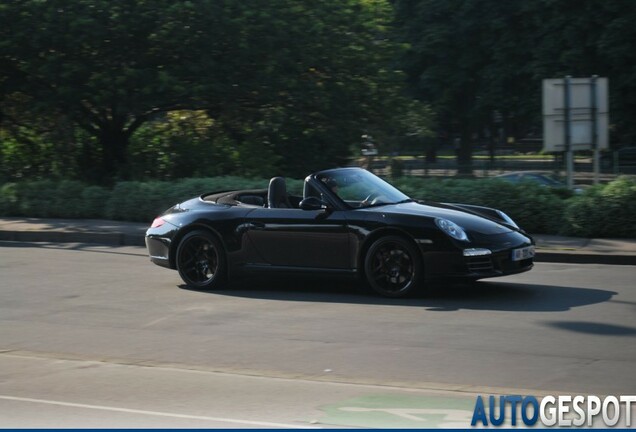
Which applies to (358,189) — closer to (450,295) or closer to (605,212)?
(450,295)

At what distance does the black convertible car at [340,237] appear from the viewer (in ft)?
34.7

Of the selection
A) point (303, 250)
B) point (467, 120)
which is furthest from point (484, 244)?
point (467, 120)

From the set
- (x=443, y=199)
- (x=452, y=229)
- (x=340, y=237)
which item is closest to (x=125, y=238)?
(x=443, y=199)

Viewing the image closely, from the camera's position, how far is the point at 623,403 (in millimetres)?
6293

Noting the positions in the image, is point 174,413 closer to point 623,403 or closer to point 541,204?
point 623,403

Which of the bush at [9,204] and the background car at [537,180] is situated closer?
the background car at [537,180]

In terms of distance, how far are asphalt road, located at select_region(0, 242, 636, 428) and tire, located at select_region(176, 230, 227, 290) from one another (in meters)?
0.19

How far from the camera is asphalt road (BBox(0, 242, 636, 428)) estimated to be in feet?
21.4

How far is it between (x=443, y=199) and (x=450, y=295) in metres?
6.82

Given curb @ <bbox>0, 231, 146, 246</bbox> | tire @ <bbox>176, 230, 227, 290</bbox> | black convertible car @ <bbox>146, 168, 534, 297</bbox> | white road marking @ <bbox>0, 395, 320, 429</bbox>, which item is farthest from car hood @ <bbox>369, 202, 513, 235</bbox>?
curb @ <bbox>0, 231, 146, 246</bbox>

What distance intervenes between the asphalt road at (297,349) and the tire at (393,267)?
19 centimetres

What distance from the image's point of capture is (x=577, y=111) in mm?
18359

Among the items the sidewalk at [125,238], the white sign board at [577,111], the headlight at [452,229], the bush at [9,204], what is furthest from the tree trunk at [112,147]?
the headlight at [452,229]

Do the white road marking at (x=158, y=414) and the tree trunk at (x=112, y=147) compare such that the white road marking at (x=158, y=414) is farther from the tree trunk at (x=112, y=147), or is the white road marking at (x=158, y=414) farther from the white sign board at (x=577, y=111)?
the tree trunk at (x=112, y=147)
